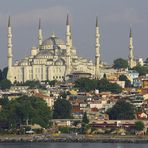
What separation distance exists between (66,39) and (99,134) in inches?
979

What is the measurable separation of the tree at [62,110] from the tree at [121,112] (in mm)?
2418

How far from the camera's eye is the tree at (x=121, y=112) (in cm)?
4719

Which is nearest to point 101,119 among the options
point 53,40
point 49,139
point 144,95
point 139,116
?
point 139,116

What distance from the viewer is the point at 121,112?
156ft

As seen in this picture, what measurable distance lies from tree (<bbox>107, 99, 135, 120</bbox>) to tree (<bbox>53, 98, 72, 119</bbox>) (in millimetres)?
2418

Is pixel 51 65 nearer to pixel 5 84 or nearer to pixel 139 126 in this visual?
pixel 5 84

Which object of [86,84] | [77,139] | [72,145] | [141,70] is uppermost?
[141,70]

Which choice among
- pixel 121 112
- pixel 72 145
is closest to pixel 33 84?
pixel 121 112

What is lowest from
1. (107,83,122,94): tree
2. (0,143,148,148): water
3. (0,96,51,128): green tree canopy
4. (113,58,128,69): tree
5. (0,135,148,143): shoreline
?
(0,143,148,148): water

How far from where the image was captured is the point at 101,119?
46.6 meters

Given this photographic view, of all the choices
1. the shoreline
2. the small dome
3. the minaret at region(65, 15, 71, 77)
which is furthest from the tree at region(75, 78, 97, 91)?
the shoreline

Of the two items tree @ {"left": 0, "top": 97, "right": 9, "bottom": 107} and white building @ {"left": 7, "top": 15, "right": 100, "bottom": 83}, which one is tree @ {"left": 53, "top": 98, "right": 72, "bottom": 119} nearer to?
tree @ {"left": 0, "top": 97, "right": 9, "bottom": 107}

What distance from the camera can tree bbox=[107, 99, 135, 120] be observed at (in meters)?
47.2

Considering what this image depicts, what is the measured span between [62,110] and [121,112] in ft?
11.2
